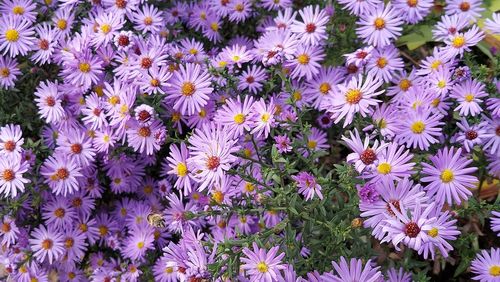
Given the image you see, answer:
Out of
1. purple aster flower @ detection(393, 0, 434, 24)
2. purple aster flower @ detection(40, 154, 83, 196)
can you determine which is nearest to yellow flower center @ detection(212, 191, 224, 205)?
purple aster flower @ detection(40, 154, 83, 196)

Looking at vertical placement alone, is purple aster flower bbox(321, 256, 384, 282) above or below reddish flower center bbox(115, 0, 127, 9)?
below

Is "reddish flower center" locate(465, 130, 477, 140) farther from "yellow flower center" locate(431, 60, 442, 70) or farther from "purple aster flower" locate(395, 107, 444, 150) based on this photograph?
"yellow flower center" locate(431, 60, 442, 70)

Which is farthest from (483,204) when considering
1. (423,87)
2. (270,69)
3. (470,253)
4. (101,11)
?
(101,11)

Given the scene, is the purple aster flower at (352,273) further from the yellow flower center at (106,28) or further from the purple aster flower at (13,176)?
the yellow flower center at (106,28)

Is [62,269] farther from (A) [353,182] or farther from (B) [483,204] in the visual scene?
(B) [483,204]

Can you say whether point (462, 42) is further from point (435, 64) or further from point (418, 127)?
point (418, 127)

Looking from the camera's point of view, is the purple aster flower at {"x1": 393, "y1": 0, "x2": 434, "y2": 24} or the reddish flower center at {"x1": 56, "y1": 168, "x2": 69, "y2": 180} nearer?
the reddish flower center at {"x1": 56, "y1": 168, "x2": 69, "y2": 180}

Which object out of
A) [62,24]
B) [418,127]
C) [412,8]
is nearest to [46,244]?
[62,24]
